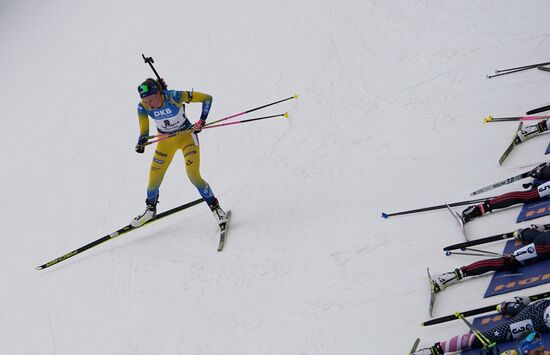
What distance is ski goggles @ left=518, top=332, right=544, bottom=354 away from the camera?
397 cm

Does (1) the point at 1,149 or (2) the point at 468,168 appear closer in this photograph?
(2) the point at 468,168

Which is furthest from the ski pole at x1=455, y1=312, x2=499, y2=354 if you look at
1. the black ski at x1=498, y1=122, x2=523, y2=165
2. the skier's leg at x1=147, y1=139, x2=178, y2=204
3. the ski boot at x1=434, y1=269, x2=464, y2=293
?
the skier's leg at x1=147, y1=139, x2=178, y2=204

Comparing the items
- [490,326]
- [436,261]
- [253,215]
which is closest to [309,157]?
[253,215]

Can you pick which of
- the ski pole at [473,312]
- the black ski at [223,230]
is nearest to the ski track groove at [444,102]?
the black ski at [223,230]

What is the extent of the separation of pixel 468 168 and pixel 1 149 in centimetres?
701

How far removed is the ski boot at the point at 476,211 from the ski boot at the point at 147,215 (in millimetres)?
3172

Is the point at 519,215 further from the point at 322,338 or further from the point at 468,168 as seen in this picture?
the point at 322,338

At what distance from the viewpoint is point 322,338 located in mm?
5059

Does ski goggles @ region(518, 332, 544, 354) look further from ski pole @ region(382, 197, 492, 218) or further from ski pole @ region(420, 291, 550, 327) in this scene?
ski pole @ region(382, 197, 492, 218)

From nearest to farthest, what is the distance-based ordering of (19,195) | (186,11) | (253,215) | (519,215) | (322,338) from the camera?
1. (322,338)
2. (519,215)
3. (253,215)
4. (19,195)
5. (186,11)

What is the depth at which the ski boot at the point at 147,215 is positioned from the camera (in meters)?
6.92

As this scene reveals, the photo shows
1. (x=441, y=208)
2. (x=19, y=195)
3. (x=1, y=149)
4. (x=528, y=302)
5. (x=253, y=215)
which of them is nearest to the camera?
(x=528, y=302)

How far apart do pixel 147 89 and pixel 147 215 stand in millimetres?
1482

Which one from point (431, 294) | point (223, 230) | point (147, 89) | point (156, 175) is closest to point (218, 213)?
point (223, 230)
